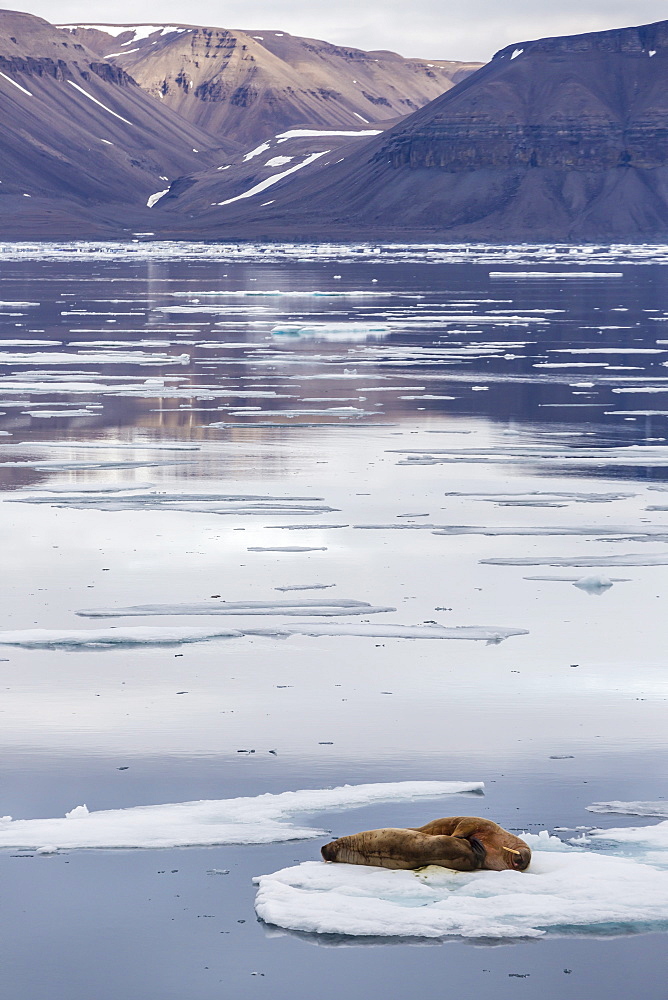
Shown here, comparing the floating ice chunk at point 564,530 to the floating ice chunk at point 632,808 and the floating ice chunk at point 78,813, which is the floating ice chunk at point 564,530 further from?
the floating ice chunk at point 78,813

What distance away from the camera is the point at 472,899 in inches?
211

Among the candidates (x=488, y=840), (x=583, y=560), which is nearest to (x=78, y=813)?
(x=488, y=840)

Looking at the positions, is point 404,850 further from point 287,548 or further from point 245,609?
point 287,548

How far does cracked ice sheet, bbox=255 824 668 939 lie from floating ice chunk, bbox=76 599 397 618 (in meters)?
3.78

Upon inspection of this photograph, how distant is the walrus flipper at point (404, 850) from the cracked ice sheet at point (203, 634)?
307cm

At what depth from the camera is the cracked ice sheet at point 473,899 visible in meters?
5.18

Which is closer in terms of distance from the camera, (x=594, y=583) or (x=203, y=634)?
(x=203, y=634)

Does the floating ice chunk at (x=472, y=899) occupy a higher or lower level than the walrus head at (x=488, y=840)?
lower

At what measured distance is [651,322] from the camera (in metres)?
37.6

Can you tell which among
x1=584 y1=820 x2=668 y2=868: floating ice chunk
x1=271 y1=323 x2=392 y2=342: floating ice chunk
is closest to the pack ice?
x1=584 y1=820 x2=668 y2=868: floating ice chunk

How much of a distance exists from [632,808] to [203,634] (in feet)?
10.6

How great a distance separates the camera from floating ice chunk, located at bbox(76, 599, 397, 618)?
9.37 metres

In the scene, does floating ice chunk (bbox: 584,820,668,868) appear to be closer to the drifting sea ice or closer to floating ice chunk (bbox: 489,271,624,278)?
the drifting sea ice

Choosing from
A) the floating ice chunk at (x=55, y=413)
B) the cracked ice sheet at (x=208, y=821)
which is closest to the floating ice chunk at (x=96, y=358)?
the floating ice chunk at (x=55, y=413)
